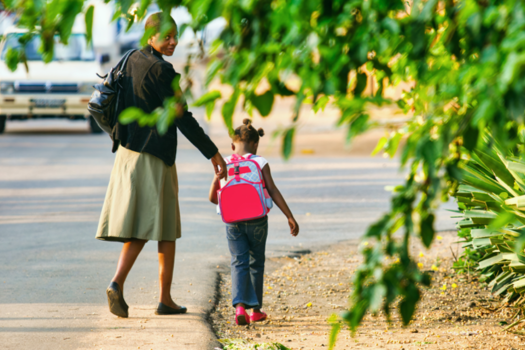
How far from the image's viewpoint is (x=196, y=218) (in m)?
7.89

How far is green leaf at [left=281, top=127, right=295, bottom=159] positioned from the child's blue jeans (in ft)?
8.86

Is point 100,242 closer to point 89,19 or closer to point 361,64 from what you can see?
point 89,19

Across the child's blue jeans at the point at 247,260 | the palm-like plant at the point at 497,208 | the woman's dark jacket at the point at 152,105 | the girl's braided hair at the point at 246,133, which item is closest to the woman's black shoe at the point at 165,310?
the child's blue jeans at the point at 247,260

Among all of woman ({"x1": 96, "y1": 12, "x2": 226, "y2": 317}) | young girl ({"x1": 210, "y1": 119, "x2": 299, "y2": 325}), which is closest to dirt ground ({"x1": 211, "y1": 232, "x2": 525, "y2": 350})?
young girl ({"x1": 210, "y1": 119, "x2": 299, "y2": 325})

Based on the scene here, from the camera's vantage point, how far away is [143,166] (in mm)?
4160

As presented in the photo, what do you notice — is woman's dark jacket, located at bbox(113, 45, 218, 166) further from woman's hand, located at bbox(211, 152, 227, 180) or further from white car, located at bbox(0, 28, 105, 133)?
white car, located at bbox(0, 28, 105, 133)

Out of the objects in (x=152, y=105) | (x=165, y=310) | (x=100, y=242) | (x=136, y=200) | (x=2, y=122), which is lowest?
(x=2, y=122)

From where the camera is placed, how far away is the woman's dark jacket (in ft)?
13.3

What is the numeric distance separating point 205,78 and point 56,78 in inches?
587

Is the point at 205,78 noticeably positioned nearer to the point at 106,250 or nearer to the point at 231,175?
the point at 231,175

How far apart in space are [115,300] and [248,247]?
3.02 ft

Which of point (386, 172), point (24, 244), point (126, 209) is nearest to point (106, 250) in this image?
point (24, 244)

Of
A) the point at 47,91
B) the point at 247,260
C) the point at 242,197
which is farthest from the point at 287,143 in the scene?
the point at 47,91

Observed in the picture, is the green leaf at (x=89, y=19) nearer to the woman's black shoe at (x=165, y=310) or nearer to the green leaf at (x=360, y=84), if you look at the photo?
the green leaf at (x=360, y=84)
